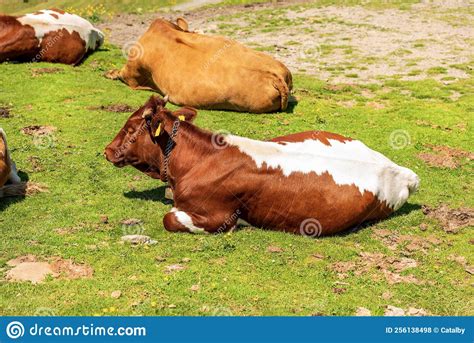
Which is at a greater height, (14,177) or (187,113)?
(187,113)

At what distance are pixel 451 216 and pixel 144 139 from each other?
5.13m

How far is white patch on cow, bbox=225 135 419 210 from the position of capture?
9.52 m

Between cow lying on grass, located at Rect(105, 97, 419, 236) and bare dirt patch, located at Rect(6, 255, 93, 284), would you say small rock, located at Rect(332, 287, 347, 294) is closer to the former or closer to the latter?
cow lying on grass, located at Rect(105, 97, 419, 236)

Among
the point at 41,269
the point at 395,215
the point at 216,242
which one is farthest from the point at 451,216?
the point at 41,269

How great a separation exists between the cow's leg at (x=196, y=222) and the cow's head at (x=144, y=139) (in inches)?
44.9

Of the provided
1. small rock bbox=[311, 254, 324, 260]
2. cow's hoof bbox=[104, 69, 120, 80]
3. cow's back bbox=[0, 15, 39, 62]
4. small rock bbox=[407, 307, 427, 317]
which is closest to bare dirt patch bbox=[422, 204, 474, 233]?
small rock bbox=[311, 254, 324, 260]

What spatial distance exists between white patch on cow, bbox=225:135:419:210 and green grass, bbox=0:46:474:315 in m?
0.67

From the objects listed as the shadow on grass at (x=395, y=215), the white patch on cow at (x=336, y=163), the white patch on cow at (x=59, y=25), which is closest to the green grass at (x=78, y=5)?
the white patch on cow at (x=59, y=25)

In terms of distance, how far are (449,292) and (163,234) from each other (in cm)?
403

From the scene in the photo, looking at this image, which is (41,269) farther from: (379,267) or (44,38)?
(44,38)

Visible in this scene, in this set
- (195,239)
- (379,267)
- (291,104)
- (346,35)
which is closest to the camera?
(379,267)

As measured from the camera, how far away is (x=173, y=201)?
34.5 ft

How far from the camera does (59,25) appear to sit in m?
18.3

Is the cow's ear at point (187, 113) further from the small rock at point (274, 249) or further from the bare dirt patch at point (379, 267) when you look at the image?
the bare dirt patch at point (379, 267)
